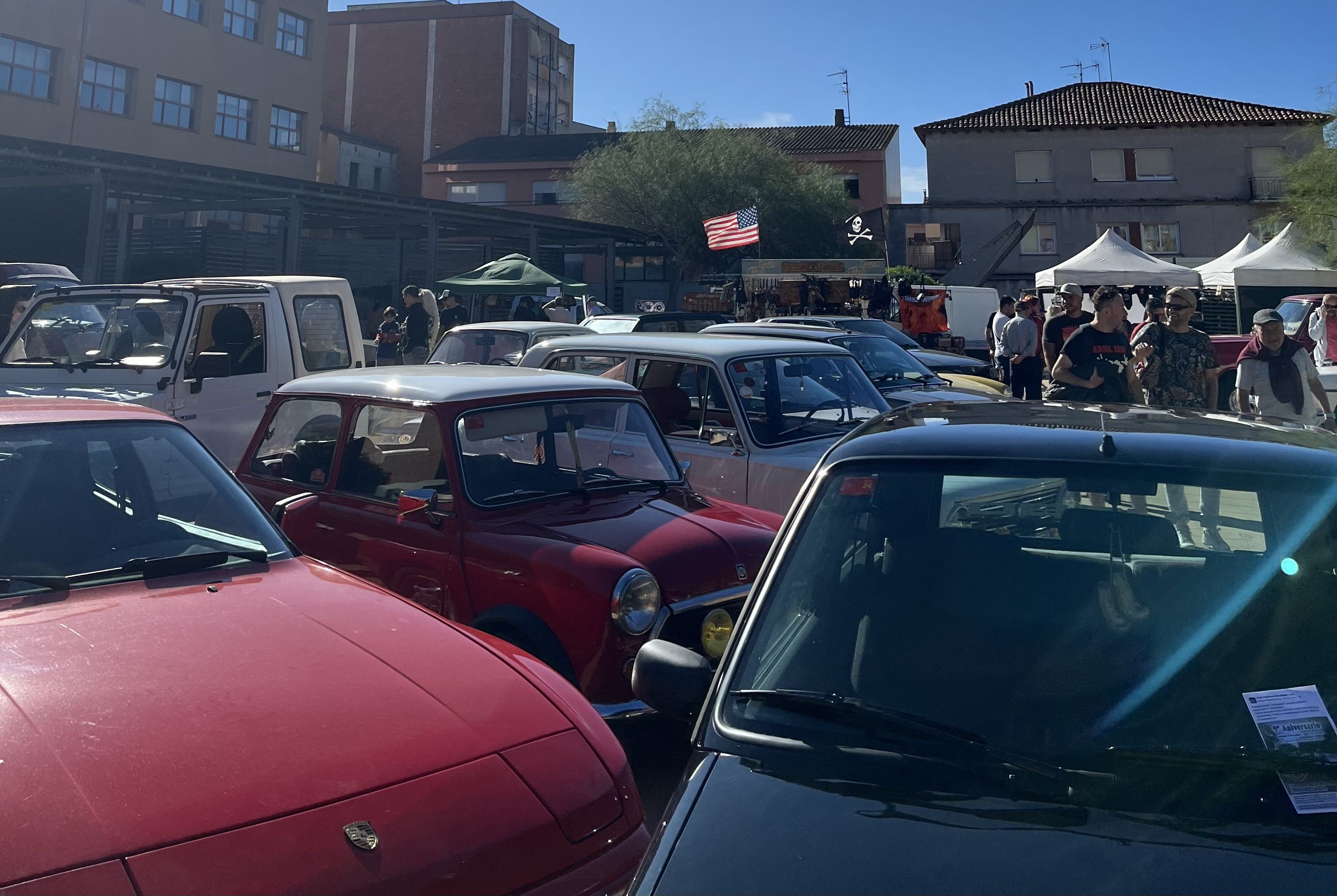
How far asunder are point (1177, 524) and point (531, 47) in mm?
65042

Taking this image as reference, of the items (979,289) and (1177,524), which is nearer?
(1177,524)

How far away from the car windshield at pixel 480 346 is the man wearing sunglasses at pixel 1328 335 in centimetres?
934

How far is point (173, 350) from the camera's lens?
317 inches

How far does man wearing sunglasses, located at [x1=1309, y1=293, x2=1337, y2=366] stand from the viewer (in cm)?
1260

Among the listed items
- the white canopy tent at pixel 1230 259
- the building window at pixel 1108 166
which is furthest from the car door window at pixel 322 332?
the building window at pixel 1108 166

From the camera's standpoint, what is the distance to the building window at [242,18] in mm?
35469

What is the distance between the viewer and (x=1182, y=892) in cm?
167

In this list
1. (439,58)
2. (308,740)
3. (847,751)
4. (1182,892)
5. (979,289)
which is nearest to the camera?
(1182,892)

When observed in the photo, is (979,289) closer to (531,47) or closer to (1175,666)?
(1175,666)

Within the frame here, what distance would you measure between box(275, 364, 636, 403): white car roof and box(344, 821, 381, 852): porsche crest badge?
295cm

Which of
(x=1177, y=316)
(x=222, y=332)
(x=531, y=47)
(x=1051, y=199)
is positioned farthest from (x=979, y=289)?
(x=531, y=47)

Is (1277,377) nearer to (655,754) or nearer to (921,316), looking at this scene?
(655,754)

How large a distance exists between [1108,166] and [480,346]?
42.0m

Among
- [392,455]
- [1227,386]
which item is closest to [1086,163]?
[1227,386]
